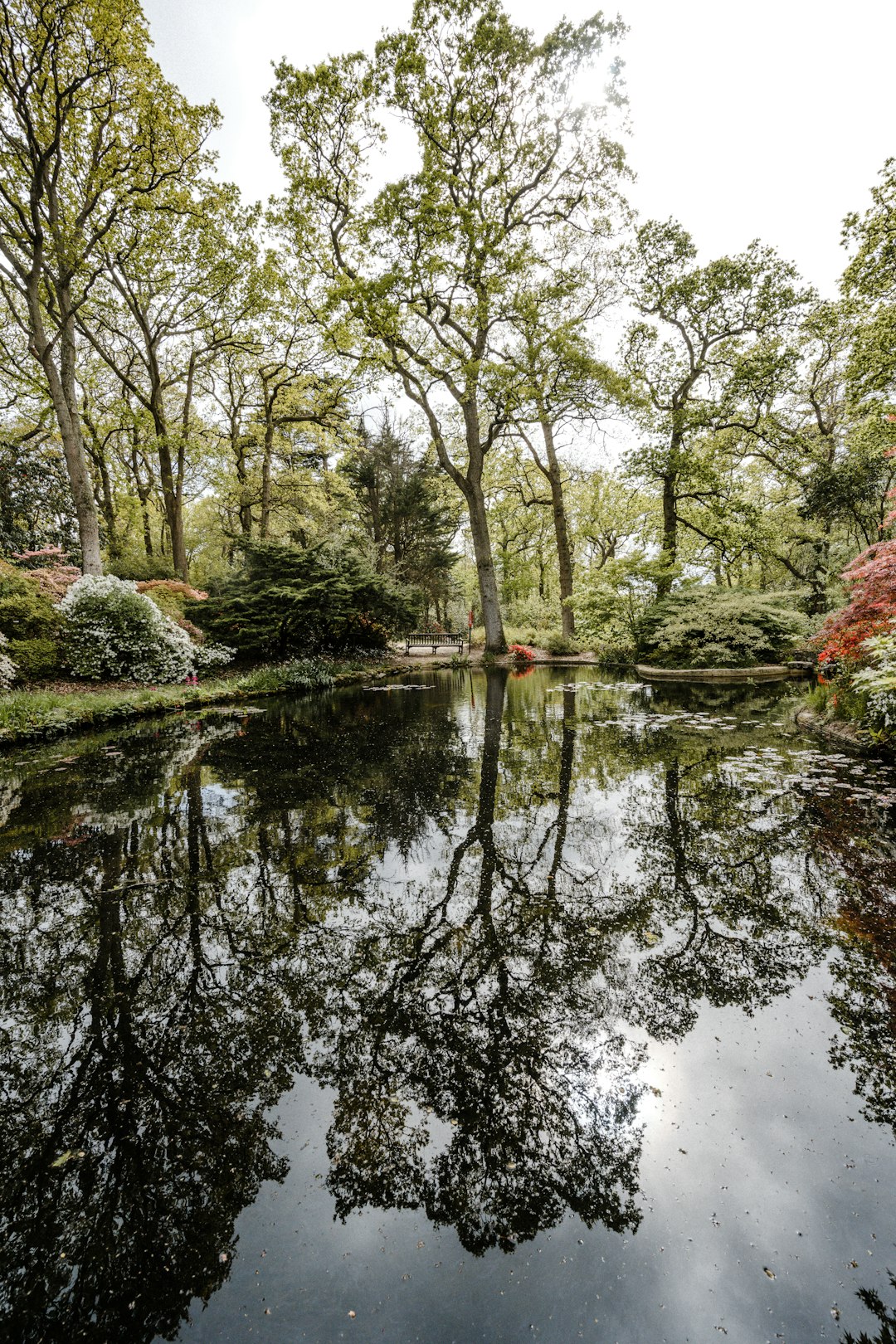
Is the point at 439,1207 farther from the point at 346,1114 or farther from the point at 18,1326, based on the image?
the point at 18,1326

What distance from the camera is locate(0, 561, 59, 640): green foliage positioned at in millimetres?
9164

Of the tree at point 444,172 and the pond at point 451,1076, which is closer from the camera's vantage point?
the pond at point 451,1076

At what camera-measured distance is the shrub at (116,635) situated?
9.63 m

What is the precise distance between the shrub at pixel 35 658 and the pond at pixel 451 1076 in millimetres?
6518

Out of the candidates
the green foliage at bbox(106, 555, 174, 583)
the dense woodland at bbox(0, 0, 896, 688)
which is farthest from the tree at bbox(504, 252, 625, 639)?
the green foliage at bbox(106, 555, 174, 583)

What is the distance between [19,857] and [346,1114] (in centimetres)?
324

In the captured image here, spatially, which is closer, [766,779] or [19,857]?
[19,857]

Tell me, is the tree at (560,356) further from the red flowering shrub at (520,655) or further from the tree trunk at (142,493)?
the tree trunk at (142,493)

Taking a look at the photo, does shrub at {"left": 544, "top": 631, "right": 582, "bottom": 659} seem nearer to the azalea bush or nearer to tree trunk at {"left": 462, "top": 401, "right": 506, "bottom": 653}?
tree trunk at {"left": 462, "top": 401, "right": 506, "bottom": 653}

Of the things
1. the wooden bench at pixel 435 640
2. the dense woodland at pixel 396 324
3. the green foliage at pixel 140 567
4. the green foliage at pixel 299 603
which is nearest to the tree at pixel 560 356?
the dense woodland at pixel 396 324

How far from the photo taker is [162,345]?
1952cm

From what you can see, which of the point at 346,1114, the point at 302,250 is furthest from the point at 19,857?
the point at 302,250

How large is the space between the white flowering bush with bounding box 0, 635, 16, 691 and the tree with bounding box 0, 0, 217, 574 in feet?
9.30

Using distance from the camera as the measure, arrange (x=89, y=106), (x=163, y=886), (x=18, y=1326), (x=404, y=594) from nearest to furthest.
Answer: (x=18, y=1326) < (x=163, y=886) < (x=89, y=106) < (x=404, y=594)
